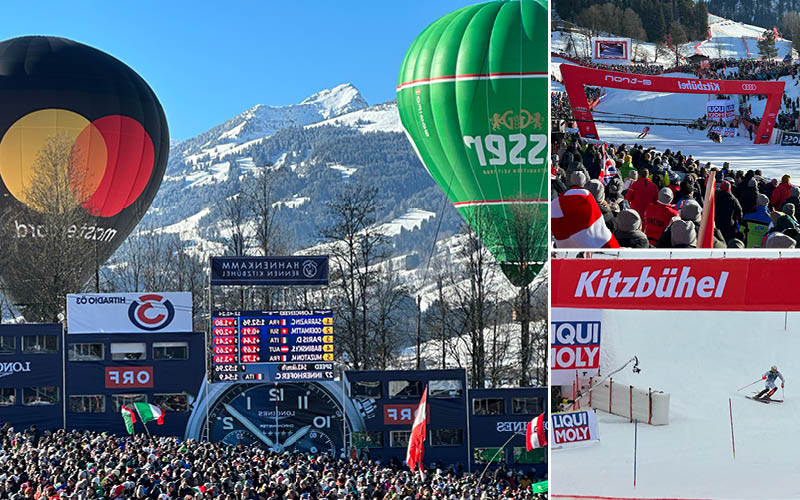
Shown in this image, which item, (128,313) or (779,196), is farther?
(128,313)

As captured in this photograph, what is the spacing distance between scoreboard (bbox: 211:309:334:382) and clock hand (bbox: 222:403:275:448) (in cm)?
127

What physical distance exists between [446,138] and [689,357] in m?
19.9

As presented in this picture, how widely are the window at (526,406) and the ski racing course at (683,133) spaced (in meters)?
15.7

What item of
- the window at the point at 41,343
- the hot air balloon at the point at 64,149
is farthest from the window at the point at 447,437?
the hot air balloon at the point at 64,149

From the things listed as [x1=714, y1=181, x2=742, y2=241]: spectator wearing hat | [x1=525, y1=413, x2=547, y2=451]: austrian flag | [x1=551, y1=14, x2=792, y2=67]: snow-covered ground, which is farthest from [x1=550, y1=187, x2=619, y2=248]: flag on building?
[x1=525, y1=413, x2=547, y2=451]: austrian flag

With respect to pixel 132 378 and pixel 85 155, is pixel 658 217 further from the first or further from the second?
pixel 85 155

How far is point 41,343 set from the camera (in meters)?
27.7

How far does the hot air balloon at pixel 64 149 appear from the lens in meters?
40.1

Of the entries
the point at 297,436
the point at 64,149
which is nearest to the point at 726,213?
the point at 297,436

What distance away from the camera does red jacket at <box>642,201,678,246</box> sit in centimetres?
964

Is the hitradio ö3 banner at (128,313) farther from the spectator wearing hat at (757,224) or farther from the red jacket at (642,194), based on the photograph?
the spectator wearing hat at (757,224)

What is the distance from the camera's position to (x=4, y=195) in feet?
133

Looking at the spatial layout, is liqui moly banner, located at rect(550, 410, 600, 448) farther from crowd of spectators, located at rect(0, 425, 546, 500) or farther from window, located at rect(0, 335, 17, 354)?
window, located at rect(0, 335, 17, 354)

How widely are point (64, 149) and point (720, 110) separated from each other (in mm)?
32281
